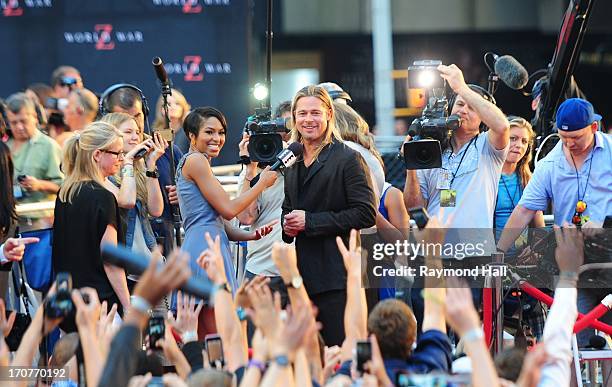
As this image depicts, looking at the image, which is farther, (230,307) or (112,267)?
(112,267)

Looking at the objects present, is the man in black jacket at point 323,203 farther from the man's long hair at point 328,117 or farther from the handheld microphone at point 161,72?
the handheld microphone at point 161,72

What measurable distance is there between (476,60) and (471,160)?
12.0 meters

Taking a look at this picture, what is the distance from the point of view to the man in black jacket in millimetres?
7430

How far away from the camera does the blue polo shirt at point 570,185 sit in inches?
312

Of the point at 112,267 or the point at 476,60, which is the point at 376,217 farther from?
the point at 476,60

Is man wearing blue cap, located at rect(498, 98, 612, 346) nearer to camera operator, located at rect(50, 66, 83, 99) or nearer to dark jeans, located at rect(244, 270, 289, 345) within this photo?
dark jeans, located at rect(244, 270, 289, 345)

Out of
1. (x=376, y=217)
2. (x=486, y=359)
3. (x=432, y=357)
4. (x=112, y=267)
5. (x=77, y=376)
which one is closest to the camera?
(x=486, y=359)

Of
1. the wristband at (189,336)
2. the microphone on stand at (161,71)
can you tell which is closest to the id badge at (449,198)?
the microphone on stand at (161,71)

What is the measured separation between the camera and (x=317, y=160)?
24.9 feet

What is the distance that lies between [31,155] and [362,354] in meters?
5.83

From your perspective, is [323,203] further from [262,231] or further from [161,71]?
[161,71]

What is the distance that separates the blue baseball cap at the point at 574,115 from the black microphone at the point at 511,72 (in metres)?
0.98

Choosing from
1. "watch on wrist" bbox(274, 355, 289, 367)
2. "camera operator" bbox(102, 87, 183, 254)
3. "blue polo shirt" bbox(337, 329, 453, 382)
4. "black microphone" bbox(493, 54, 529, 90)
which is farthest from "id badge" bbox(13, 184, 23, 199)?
"watch on wrist" bbox(274, 355, 289, 367)

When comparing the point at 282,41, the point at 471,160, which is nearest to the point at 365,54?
the point at 282,41
